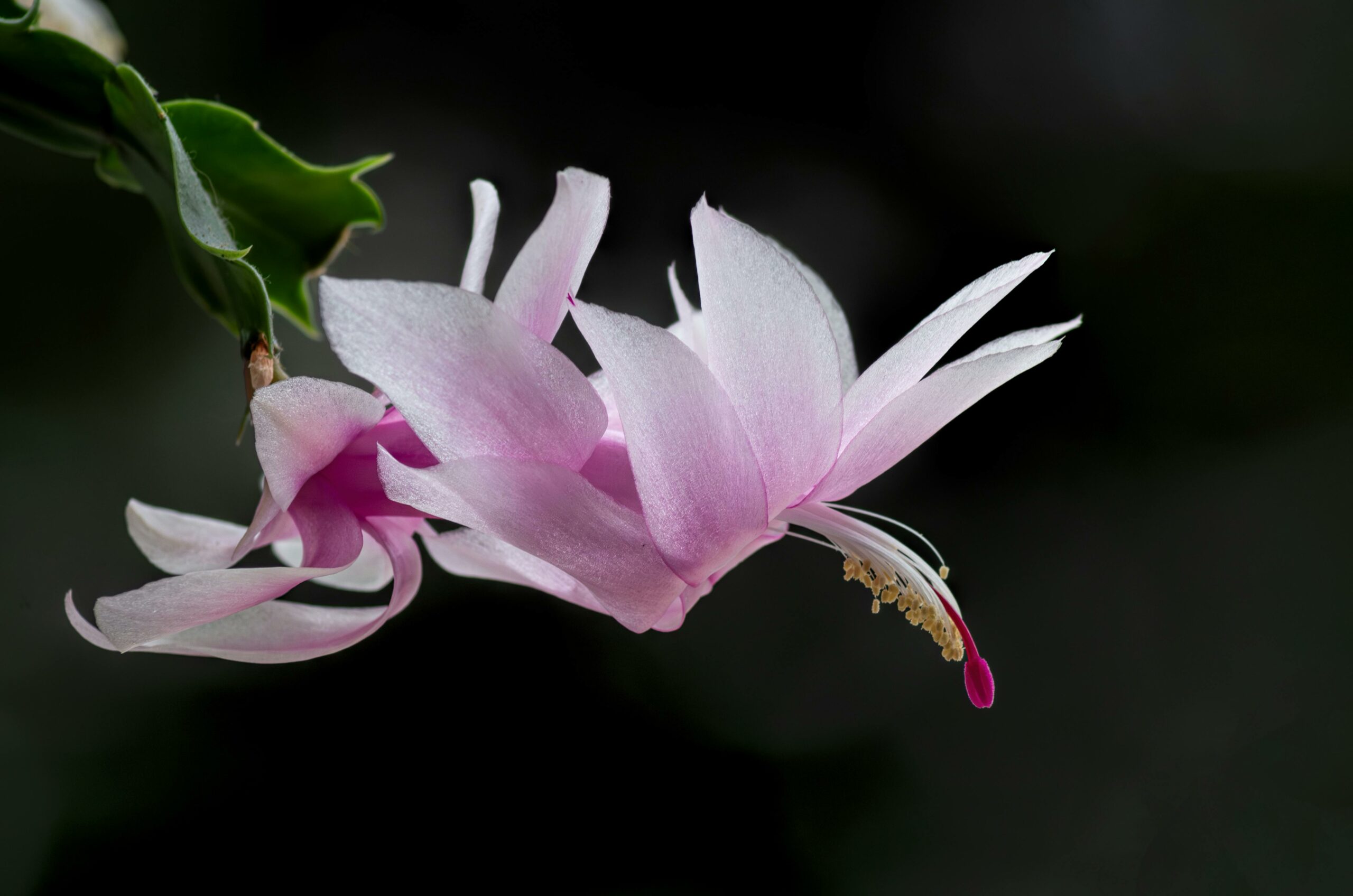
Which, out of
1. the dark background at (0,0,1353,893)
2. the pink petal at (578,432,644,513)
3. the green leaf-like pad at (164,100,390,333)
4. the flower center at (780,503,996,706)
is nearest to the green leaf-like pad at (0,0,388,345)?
the green leaf-like pad at (164,100,390,333)

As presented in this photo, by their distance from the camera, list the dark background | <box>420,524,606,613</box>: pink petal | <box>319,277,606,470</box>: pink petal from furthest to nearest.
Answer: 1. the dark background
2. <box>420,524,606,613</box>: pink petal
3. <box>319,277,606,470</box>: pink petal

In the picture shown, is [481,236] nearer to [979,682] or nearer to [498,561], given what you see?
[498,561]

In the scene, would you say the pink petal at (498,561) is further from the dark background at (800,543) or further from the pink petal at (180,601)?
the dark background at (800,543)

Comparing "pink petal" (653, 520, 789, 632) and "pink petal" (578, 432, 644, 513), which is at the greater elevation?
"pink petal" (578, 432, 644, 513)

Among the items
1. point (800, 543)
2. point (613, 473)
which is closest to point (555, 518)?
point (613, 473)

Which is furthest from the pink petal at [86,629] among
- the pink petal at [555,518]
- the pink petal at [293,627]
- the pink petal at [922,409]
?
the pink petal at [922,409]

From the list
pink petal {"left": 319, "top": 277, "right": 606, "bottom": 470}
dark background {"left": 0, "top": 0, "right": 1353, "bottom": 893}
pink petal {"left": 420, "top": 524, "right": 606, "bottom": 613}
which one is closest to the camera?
pink petal {"left": 319, "top": 277, "right": 606, "bottom": 470}

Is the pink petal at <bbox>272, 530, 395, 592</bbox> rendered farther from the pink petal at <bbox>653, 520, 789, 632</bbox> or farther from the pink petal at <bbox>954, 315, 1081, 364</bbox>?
the pink petal at <bbox>954, 315, 1081, 364</bbox>
